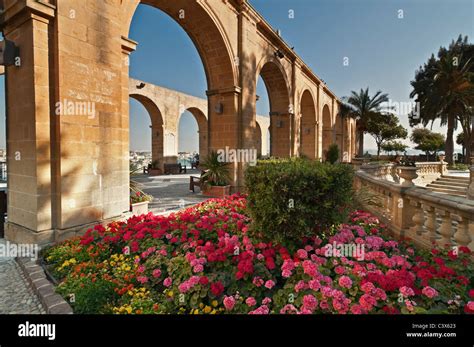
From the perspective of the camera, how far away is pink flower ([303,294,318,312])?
2.14 m

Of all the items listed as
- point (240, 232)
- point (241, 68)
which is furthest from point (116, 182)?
point (241, 68)

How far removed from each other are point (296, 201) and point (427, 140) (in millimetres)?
48281

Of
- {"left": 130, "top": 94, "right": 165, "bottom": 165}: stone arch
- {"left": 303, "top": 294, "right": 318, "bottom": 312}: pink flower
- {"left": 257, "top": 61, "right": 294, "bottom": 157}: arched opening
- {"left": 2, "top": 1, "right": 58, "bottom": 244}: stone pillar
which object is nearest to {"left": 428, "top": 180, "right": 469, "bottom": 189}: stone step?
{"left": 257, "top": 61, "right": 294, "bottom": 157}: arched opening

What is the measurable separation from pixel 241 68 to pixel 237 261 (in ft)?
25.6

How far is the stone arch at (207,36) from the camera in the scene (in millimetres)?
7285

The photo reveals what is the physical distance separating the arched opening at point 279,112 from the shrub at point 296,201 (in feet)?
35.7

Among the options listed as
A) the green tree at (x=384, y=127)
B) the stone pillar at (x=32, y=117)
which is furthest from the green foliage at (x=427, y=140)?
the stone pillar at (x=32, y=117)

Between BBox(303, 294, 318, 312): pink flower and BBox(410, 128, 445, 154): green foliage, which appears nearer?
BBox(303, 294, 318, 312): pink flower

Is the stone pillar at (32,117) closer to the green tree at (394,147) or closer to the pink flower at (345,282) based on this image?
the pink flower at (345,282)

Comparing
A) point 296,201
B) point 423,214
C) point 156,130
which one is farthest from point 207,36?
point 156,130

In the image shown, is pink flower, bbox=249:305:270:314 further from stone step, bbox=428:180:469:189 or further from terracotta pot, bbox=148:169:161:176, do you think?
terracotta pot, bbox=148:169:161:176

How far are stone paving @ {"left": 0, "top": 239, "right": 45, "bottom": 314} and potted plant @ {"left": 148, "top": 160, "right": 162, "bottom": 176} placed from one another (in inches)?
535

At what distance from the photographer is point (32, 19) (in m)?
3.68
